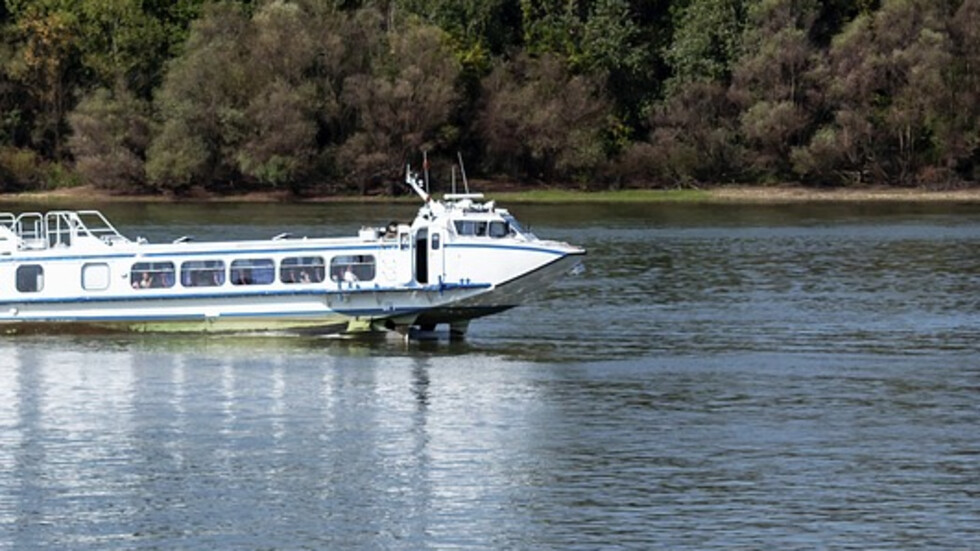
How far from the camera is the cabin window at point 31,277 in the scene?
6700 centimetres

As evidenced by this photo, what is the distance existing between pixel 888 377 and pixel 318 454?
18.3 meters

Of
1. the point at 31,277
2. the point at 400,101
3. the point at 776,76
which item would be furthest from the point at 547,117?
the point at 31,277

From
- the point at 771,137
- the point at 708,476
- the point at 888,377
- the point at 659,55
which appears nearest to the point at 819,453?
the point at 708,476

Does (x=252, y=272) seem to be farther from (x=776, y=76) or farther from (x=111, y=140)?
(x=111, y=140)

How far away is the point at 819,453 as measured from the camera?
48.7 m

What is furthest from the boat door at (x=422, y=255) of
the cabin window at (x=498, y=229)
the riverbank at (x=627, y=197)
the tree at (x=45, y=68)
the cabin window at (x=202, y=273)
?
the tree at (x=45, y=68)

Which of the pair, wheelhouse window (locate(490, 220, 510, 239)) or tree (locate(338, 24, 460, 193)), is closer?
wheelhouse window (locate(490, 220, 510, 239))

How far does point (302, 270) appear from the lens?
6569 cm

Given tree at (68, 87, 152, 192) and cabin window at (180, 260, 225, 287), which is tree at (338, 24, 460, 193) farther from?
cabin window at (180, 260, 225, 287)

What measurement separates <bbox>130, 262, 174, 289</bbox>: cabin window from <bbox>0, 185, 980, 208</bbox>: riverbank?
80.6m

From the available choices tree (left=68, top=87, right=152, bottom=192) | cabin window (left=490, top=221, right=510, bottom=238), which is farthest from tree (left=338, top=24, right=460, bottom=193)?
cabin window (left=490, top=221, right=510, bottom=238)

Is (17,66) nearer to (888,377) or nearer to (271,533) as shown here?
(888,377)

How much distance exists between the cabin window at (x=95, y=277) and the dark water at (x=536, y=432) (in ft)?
5.55

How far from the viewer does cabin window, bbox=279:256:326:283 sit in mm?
65562
